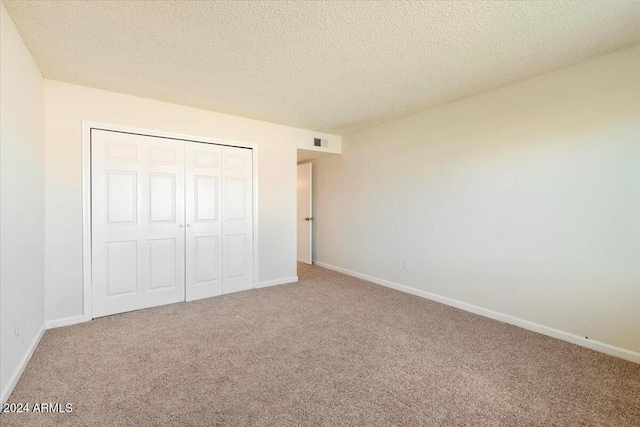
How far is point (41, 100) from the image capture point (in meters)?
2.65

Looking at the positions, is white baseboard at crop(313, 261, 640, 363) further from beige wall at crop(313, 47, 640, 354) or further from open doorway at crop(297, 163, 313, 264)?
open doorway at crop(297, 163, 313, 264)

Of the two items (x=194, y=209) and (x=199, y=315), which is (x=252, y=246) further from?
(x=199, y=315)

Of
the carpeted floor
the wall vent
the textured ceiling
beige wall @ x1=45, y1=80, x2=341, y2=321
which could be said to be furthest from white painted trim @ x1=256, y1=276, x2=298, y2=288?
the textured ceiling

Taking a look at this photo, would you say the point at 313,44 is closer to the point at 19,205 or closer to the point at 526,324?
the point at 19,205

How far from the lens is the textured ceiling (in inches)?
71.3

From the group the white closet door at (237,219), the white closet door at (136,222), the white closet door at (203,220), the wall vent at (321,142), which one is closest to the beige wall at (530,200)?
the wall vent at (321,142)

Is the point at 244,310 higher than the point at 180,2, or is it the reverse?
the point at 180,2

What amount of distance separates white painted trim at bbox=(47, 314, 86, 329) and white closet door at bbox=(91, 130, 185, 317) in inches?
4.7

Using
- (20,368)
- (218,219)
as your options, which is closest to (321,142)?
(218,219)

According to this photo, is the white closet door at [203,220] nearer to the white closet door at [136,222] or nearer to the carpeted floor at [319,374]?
the white closet door at [136,222]

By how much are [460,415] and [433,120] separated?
3127 mm

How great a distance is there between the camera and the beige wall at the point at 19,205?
1.73m

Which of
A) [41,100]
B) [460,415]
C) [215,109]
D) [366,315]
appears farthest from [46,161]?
[460,415]

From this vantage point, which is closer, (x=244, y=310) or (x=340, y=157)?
(x=244, y=310)
